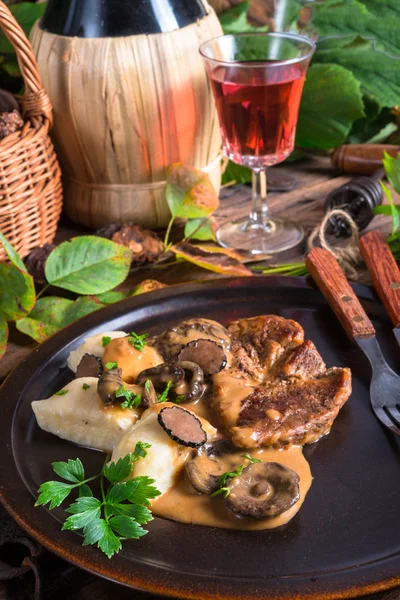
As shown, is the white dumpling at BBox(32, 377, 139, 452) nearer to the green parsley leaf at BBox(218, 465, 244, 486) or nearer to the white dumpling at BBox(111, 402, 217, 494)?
the white dumpling at BBox(111, 402, 217, 494)

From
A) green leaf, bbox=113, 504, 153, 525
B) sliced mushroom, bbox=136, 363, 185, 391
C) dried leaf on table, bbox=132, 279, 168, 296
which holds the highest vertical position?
sliced mushroom, bbox=136, 363, 185, 391

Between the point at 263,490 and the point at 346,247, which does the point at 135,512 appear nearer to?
the point at 263,490

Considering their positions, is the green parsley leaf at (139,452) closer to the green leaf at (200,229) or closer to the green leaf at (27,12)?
the green leaf at (200,229)

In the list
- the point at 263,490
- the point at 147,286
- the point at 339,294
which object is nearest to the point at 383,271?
the point at 339,294

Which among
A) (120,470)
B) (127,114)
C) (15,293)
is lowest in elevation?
(15,293)

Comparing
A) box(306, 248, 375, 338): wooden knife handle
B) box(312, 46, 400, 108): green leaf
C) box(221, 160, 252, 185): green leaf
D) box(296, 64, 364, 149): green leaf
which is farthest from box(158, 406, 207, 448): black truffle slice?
box(312, 46, 400, 108): green leaf

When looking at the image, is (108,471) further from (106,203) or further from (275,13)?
(275,13)
